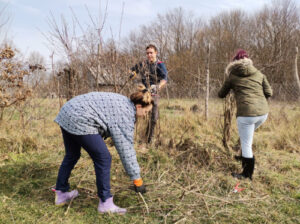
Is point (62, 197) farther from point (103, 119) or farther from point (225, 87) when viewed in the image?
point (225, 87)

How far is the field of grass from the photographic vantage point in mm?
2070

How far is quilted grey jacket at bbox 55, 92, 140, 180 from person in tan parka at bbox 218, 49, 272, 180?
143 centimetres

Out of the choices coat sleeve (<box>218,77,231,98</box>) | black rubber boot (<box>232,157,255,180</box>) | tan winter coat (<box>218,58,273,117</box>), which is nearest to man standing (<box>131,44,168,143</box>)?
coat sleeve (<box>218,77,231,98</box>)

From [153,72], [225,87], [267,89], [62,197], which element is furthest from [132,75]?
[62,197]

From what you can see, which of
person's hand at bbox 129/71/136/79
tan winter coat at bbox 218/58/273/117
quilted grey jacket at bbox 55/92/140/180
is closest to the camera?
quilted grey jacket at bbox 55/92/140/180

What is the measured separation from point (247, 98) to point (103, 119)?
168 centimetres

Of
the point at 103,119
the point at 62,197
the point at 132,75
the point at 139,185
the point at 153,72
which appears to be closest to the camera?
the point at 103,119

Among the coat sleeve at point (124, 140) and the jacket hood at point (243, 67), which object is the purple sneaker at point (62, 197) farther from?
the jacket hood at point (243, 67)

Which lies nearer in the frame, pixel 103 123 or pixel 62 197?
pixel 103 123

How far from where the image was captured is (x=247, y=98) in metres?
2.62

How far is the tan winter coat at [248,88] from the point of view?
8.53 feet

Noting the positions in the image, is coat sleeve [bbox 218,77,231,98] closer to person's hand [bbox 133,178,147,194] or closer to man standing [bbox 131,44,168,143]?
man standing [bbox 131,44,168,143]

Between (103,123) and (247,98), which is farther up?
(247,98)

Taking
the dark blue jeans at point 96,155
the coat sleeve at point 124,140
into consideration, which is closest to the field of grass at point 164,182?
the dark blue jeans at point 96,155
